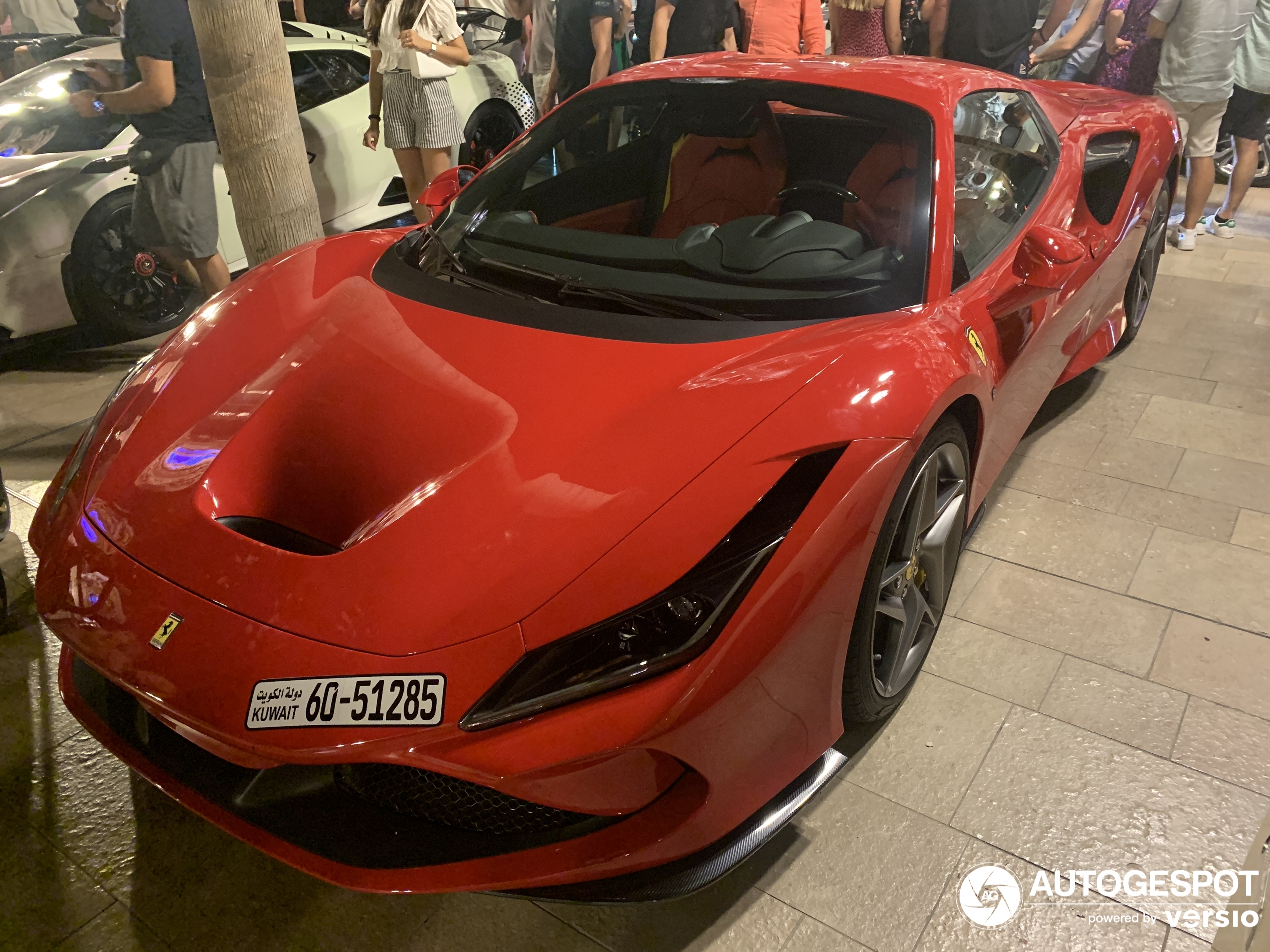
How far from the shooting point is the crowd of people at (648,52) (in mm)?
3455

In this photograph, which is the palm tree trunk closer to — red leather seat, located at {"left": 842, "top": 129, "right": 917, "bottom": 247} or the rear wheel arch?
red leather seat, located at {"left": 842, "top": 129, "right": 917, "bottom": 247}

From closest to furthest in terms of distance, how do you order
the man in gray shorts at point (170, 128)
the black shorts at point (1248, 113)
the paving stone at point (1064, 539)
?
1. the paving stone at point (1064, 539)
2. the man in gray shorts at point (170, 128)
3. the black shorts at point (1248, 113)

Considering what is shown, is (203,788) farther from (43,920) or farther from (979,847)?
(979,847)

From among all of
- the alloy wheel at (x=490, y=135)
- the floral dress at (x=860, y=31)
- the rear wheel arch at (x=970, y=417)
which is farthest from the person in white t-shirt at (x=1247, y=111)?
the rear wheel arch at (x=970, y=417)

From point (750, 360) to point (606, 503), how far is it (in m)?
0.43

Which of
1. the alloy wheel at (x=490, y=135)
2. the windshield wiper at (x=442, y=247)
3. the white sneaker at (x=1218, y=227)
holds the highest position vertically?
the windshield wiper at (x=442, y=247)

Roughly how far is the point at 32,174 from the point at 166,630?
3.02 metres

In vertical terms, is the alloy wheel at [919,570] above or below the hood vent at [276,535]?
below

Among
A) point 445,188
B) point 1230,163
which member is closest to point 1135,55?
point 1230,163

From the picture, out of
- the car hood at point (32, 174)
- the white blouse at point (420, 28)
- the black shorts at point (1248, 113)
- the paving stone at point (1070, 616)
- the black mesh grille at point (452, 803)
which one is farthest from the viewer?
the black shorts at point (1248, 113)

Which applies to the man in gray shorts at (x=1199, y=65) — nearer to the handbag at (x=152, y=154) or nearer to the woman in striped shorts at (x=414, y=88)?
the woman in striped shorts at (x=414, y=88)

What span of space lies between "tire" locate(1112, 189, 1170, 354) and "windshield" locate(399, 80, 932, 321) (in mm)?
1531

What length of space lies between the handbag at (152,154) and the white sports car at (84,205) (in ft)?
0.54

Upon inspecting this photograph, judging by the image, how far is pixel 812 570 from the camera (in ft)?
4.45
